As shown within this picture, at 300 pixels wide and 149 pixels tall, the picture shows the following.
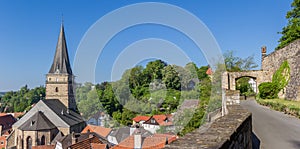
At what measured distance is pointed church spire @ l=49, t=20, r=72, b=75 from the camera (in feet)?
136

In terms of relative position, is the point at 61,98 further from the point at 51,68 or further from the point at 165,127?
the point at 165,127

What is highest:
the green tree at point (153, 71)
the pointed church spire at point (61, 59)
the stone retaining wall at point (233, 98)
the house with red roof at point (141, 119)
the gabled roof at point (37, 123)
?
the pointed church spire at point (61, 59)

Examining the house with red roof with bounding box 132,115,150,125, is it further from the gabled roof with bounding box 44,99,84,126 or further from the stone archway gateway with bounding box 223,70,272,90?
the gabled roof with bounding box 44,99,84,126

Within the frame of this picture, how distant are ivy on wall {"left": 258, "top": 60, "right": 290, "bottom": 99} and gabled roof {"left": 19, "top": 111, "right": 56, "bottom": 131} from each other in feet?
90.6

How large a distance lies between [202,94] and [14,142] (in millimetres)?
28950

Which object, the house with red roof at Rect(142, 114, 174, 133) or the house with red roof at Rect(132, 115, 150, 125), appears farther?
the house with red roof at Rect(132, 115, 150, 125)

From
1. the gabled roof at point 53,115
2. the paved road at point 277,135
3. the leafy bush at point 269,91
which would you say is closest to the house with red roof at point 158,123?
the leafy bush at point 269,91

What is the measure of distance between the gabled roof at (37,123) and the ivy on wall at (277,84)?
27.6 metres

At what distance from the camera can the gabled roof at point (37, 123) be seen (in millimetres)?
30828

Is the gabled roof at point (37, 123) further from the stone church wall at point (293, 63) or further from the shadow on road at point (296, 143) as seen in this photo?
the shadow on road at point (296, 143)

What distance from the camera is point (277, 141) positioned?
5.02m

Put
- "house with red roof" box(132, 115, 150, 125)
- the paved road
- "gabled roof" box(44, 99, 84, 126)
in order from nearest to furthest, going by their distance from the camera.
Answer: the paved road < "house with red roof" box(132, 115, 150, 125) < "gabled roof" box(44, 99, 84, 126)

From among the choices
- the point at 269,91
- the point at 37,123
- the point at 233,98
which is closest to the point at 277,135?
the point at 233,98

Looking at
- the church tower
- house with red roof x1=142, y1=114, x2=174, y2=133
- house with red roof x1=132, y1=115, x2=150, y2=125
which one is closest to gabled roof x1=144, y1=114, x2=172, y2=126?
house with red roof x1=142, y1=114, x2=174, y2=133
